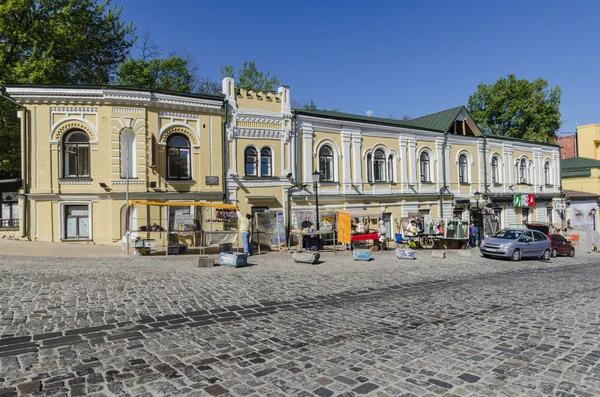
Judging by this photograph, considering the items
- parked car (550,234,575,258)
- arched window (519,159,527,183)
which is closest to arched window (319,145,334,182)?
parked car (550,234,575,258)

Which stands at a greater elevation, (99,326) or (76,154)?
(76,154)

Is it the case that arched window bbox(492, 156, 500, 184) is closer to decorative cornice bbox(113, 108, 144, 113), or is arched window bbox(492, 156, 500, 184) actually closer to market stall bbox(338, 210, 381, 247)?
market stall bbox(338, 210, 381, 247)

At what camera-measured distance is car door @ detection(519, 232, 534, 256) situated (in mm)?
19812

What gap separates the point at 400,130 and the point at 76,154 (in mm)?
19702

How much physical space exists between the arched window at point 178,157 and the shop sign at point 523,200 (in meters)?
27.5

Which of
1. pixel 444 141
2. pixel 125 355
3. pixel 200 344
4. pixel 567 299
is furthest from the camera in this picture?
pixel 444 141

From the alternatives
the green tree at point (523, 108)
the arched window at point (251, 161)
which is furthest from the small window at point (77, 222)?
the green tree at point (523, 108)

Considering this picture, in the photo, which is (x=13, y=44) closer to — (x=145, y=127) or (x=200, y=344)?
(x=145, y=127)

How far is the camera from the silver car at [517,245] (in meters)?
19.4

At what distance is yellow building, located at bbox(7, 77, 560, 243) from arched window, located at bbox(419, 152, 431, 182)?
0.09 meters

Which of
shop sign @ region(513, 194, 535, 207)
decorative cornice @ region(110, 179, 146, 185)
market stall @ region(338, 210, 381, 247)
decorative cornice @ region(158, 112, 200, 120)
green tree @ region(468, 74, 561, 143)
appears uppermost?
green tree @ region(468, 74, 561, 143)

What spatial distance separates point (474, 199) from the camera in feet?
102

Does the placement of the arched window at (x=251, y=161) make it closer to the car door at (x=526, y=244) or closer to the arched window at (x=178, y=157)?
the arched window at (x=178, y=157)

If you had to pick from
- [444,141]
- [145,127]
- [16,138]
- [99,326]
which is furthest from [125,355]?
[444,141]
